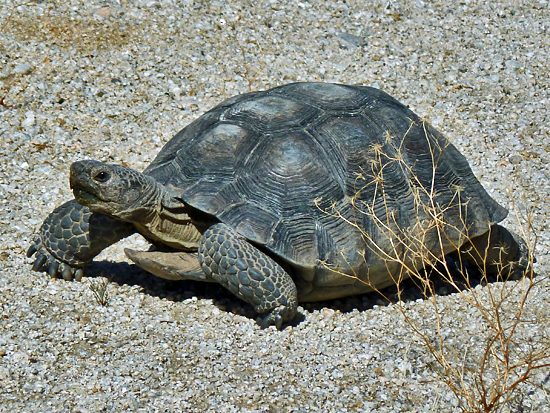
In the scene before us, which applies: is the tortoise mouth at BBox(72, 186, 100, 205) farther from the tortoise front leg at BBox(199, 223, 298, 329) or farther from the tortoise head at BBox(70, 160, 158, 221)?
the tortoise front leg at BBox(199, 223, 298, 329)

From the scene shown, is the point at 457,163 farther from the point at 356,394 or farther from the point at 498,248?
the point at 356,394

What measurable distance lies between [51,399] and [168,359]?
24.2 inches

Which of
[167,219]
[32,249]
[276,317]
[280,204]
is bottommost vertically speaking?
[32,249]

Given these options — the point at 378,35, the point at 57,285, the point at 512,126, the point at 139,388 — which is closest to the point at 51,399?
the point at 139,388

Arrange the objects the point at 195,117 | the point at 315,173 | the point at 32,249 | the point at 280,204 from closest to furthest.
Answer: the point at 280,204, the point at 315,173, the point at 32,249, the point at 195,117

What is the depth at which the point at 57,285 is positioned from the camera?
4250 millimetres

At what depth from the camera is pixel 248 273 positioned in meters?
3.81

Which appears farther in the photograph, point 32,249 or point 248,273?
point 32,249

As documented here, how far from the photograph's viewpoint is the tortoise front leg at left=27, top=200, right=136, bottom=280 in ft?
13.8

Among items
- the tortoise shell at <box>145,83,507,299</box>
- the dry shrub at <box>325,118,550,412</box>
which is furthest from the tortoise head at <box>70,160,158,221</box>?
the dry shrub at <box>325,118,550,412</box>

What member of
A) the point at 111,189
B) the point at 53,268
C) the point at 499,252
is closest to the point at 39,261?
the point at 53,268

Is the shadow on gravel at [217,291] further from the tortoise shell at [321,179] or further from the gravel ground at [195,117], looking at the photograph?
the tortoise shell at [321,179]

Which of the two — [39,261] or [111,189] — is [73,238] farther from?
[111,189]

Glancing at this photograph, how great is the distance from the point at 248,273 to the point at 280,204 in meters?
0.43
